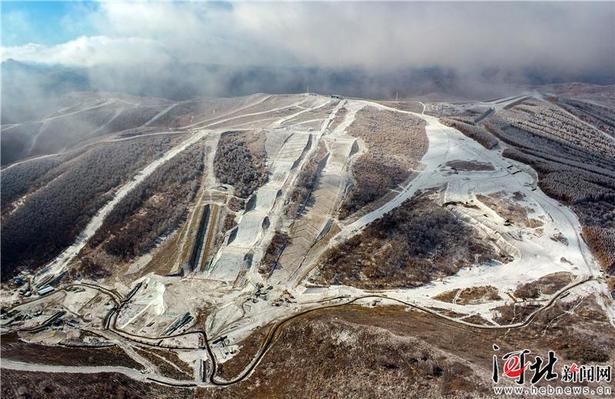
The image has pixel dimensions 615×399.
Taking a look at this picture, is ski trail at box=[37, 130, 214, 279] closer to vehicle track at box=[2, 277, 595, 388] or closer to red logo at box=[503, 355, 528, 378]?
vehicle track at box=[2, 277, 595, 388]

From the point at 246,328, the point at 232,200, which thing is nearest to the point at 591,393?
the point at 246,328

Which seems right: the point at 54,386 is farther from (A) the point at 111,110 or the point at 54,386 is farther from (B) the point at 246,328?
(A) the point at 111,110

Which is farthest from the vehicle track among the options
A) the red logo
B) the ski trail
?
the ski trail

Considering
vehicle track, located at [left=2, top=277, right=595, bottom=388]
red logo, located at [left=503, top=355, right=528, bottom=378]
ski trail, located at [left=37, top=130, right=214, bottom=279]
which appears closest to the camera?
red logo, located at [left=503, top=355, right=528, bottom=378]

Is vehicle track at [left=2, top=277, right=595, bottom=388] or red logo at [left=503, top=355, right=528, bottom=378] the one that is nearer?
red logo at [left=503, top=355, right=528, bottom=378]

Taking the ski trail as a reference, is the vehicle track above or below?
below

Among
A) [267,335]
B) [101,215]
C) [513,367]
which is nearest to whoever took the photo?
[513,367]

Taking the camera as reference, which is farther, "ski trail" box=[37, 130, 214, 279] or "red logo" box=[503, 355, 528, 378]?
"ski trail" box=[37, 130, 214, 279]

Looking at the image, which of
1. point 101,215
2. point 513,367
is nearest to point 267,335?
point 513,367

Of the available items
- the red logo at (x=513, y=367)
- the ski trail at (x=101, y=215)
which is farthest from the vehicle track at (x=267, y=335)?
the ski trail at (x=101, y=215)

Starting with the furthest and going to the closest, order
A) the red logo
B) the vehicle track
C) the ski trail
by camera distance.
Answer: the ski trail
the vehicle track
the red logo

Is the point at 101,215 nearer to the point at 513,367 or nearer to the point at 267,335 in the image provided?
the point at 267,335
